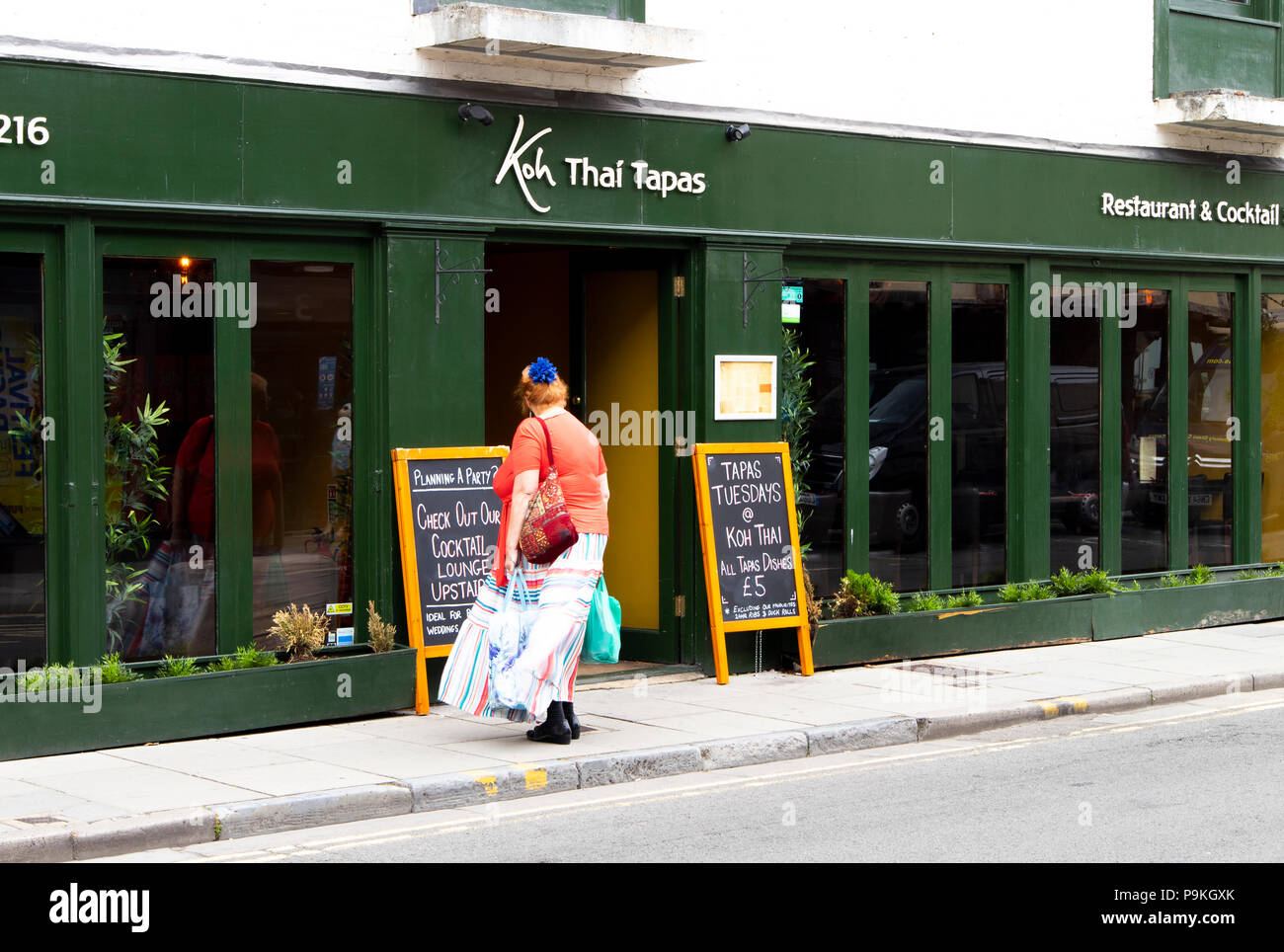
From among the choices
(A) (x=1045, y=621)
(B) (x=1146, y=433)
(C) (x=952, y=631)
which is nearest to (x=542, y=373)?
(C) (x=952, y=631)

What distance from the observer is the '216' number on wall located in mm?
8867

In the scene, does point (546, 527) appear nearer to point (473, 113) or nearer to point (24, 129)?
point (473, 113)

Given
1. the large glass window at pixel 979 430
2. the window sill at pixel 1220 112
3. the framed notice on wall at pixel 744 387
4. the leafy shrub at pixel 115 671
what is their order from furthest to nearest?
the window sill at pixel 1220 112 → the large glass window at pixel 979 430 → the framed notice on wall at pixel 744 387 → the leafy shrub at pixel 115 671

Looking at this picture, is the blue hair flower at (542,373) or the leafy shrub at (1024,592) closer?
the blue hair flower at (542,373)

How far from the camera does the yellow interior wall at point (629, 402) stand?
39.4 feet

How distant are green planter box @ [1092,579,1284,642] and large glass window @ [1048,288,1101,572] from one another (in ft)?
1.61

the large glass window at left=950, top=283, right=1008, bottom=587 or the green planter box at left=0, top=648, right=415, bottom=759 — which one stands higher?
the large glass window at left=950, top=283, right=1008, bottom=587

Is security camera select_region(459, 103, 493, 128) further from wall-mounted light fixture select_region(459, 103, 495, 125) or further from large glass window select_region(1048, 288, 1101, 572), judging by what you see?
large glass window select_region(1048, 288, 1101, 572)

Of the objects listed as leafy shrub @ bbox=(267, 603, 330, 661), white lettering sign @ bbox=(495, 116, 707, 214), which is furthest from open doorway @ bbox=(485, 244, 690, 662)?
leafy shrub @ bbox=(267, 603, 330, 661)

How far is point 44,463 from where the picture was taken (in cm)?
923

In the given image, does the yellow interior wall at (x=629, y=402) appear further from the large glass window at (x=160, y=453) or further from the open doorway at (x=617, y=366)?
the large glass window at (x=160, y=453)

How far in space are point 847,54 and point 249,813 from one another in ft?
24.1

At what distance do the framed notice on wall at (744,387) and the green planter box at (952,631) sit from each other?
161cm

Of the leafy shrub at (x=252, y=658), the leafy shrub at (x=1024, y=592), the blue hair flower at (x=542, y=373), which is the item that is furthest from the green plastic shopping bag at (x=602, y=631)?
the leafy shrub at (x=1024, y=592)
